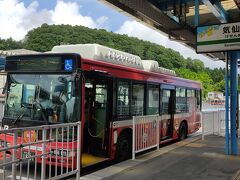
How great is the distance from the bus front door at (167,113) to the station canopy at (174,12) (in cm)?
205

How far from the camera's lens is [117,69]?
9.38 meters

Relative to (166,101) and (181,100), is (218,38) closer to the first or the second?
(166,101)

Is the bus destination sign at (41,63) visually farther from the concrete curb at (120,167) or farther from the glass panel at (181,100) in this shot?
the glass panel at (181,100)

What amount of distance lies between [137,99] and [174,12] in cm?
266

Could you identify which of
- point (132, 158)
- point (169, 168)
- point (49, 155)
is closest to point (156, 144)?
point (132, 158)

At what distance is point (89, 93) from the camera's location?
Answer: 9117mm

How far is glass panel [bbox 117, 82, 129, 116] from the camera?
9367 mm

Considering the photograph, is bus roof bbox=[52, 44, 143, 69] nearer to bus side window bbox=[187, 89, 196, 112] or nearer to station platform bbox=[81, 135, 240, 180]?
station platform bbox=[81, 135, 240, 180]

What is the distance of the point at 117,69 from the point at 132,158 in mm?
2381

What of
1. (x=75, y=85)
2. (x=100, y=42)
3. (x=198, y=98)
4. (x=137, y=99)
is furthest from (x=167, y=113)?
(x=100, y=42)

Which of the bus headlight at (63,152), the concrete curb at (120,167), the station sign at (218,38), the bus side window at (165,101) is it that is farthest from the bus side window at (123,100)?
the bus side window at (165,101)

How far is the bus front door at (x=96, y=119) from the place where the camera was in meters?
8.98

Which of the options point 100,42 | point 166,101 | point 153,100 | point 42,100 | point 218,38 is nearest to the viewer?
point 42,100

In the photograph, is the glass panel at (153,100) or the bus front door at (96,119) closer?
the bus front door at (96,119)
